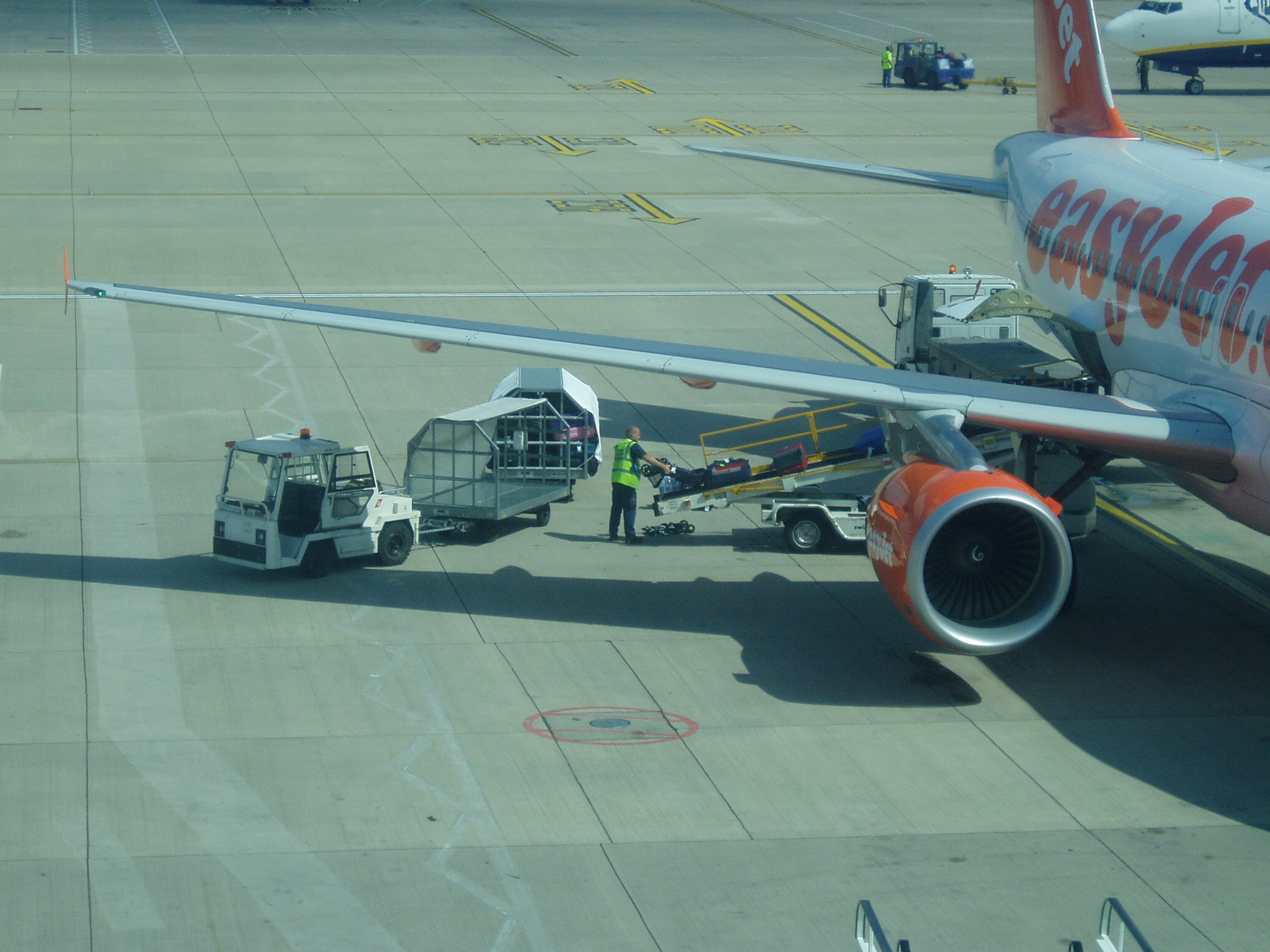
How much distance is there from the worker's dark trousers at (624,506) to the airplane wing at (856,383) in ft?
9.45

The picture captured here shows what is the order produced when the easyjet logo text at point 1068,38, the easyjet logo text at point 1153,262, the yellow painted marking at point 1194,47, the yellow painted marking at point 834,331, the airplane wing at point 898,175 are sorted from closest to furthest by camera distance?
1. the easyjet logo text at point 1153,262
2. the easyjet logo text at point 1068,38
3. the airplane wing at point 898,175
4. the yellow painted marking at point 834,331
5. the yellow painted marking at point 1194,47

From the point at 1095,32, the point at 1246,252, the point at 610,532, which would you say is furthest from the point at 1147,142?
the point at 610,532

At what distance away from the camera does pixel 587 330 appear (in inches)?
1208

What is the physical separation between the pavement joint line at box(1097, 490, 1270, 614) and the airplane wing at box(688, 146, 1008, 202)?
5901mm

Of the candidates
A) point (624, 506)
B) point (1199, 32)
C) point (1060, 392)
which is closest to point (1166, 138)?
point (1199, 32)

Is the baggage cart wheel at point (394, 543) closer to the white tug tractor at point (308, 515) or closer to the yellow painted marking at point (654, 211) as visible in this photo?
the white tug tractor at point (308, 515)

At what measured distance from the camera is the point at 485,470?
21.9 metres

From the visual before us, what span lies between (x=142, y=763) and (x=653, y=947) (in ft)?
18.4

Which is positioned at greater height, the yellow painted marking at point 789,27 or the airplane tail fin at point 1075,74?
the yellow painted marking at point 789,27

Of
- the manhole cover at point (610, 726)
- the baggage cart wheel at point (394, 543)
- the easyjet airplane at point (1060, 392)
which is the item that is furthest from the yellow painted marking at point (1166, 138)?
the manhole cover at point (610, 726)

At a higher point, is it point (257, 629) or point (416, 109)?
point (416, 109)

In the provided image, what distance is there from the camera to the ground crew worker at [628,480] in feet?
67.3

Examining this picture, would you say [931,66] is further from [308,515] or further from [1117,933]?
[1117,933]

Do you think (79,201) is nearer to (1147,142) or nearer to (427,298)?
(427,298)
